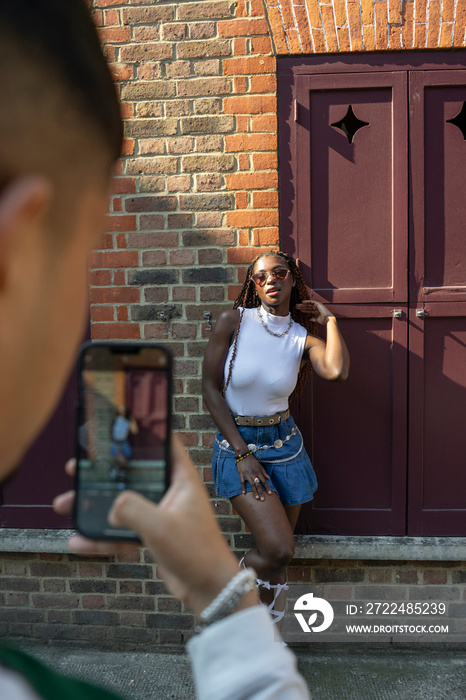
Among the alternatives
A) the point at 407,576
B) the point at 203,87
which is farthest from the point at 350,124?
the point at 407,576

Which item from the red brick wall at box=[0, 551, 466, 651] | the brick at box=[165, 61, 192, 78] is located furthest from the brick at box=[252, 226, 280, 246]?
the red brick wall at box=[0, 551, 466, 651]

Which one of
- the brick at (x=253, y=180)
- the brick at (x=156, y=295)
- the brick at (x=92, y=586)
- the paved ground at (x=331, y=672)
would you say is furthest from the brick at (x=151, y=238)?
the paved ground at (x=331, y=672)

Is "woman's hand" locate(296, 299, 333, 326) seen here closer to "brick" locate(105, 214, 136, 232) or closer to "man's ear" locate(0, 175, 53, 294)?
"brick" locate(105, 214, 136, 232)

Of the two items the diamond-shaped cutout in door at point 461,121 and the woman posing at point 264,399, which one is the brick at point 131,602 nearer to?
the woman posing at point 264,399

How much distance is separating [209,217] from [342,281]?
2.92 feet

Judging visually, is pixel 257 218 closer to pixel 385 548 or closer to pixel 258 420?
pixel 258 420

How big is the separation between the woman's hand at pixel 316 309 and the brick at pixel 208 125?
1.12 metres

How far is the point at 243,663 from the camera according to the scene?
2.12ft

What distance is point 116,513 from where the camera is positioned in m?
0.66

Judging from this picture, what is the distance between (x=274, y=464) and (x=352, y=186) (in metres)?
1.70

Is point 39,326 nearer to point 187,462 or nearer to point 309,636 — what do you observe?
point 187,462

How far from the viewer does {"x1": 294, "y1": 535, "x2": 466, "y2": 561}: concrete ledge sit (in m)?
3.50

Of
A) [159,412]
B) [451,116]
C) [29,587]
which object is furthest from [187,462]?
[29,587]

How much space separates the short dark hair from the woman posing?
264 cm
